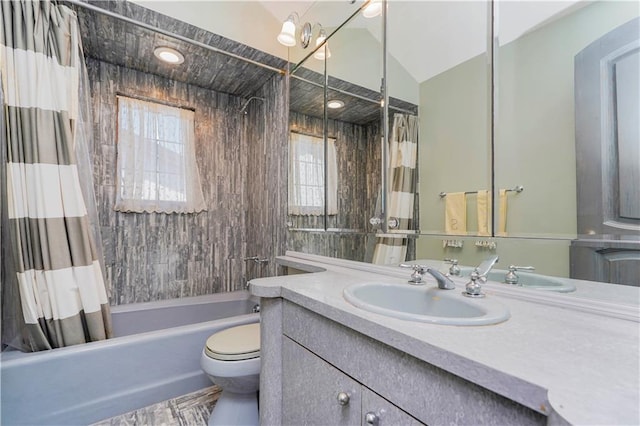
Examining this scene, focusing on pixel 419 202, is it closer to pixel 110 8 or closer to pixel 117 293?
pixel 110 8

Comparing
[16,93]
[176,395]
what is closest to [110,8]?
[16,93]

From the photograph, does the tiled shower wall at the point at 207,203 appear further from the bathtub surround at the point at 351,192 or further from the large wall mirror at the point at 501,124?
the large wall mirror at the point at 501,124

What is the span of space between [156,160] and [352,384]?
7.71 ft

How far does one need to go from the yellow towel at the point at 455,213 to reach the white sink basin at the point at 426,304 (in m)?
0.28

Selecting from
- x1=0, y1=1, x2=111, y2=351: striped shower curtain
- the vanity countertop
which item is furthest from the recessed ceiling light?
the vanity countertop

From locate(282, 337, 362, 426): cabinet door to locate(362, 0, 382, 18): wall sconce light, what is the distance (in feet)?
5.73

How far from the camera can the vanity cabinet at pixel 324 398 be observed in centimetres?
70

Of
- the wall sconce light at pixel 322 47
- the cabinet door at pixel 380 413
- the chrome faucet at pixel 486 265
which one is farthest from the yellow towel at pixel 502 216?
the wall sconce light at pixel 322 47

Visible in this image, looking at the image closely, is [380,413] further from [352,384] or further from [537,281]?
[537,281]

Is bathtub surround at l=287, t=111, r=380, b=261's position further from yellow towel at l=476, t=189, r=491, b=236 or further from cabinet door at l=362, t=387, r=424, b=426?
cabinet door at l=362, t=387, r=424, b=426

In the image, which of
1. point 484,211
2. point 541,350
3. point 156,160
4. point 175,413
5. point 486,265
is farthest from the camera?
point 156,160

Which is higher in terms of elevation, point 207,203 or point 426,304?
point 207,203

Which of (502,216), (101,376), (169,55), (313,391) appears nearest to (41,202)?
(101,376)

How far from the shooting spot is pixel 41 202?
146cm
